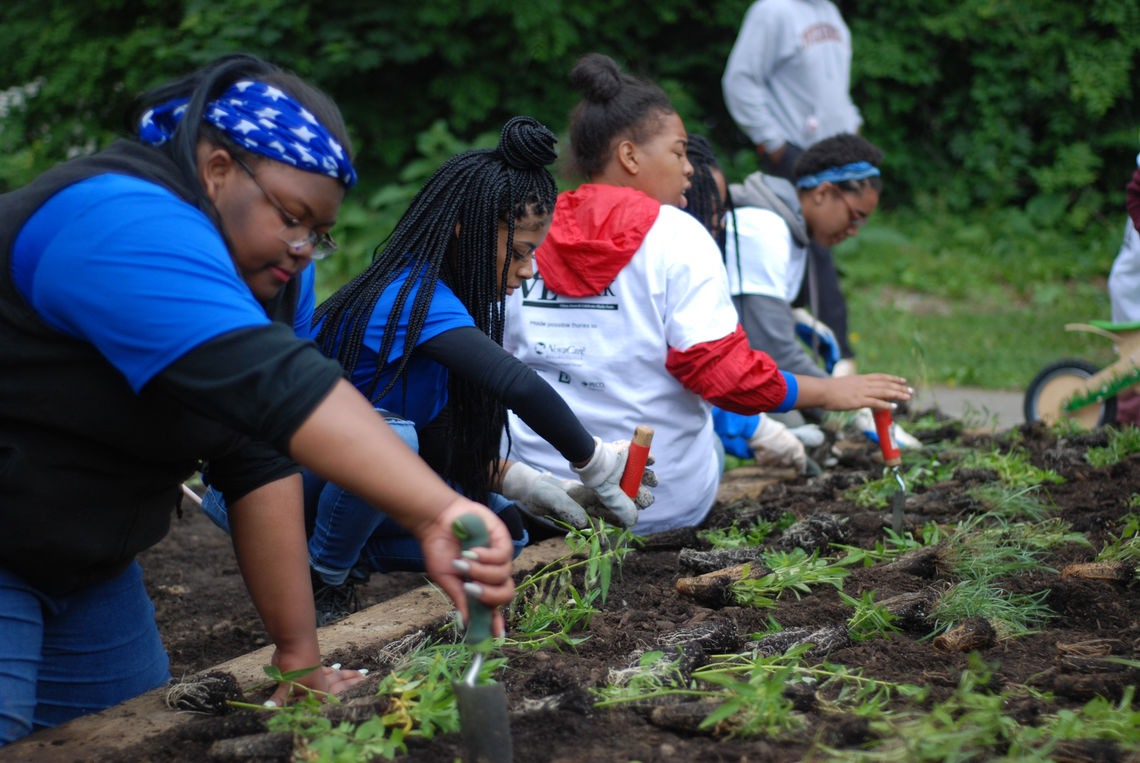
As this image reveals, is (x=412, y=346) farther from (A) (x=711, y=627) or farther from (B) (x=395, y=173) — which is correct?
(B) (x=395, y=173)

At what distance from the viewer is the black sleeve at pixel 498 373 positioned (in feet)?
8.80

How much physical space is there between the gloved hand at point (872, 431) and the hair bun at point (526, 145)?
2269mm

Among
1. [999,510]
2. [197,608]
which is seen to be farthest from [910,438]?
[197,608]

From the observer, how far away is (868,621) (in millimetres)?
2469

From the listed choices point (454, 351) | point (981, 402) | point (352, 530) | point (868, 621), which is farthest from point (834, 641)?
point (981, 402)

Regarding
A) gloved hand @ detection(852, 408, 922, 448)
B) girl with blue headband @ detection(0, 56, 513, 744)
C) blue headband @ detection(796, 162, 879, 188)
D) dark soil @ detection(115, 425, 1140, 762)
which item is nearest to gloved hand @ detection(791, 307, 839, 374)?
gloved hand @ detection(852, 408, 922, 448)

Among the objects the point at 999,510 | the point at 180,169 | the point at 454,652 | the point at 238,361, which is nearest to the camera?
the point at 238,361

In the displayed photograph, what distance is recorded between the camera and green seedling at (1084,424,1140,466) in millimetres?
4023

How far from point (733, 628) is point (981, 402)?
459 centimetres

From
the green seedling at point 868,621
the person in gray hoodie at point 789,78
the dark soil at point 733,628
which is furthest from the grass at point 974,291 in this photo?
the green seedling at point 868,621

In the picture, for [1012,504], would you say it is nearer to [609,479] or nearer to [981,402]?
[609,479]

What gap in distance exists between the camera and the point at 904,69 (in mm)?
10820

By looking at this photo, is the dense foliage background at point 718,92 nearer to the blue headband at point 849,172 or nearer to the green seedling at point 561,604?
the blue headband at point 849,172

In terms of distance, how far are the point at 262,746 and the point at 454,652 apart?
49 centimetres
